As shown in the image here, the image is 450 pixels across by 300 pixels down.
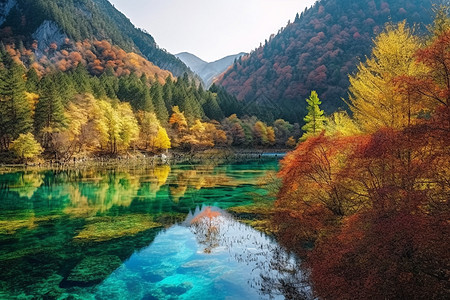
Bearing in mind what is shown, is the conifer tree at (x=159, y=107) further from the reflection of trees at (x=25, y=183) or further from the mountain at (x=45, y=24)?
the mountain at (x=45, y=24)

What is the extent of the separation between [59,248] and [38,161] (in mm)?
37228

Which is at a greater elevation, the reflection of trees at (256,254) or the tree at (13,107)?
the tree at (13,107)

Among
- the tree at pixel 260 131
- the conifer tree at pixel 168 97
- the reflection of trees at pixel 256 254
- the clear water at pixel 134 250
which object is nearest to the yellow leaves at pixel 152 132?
the conifer tree at pixel 168 97

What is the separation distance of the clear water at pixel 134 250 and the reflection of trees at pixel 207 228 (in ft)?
0.18

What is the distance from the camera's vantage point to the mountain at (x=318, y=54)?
141125 mm

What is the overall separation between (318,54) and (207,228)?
155 meters

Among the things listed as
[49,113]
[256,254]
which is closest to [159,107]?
[49,113]

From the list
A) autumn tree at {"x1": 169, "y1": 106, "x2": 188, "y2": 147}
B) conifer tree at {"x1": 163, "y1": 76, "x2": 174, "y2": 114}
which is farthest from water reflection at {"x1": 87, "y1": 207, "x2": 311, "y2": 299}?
conifer tree at {"x1": 163, "y1": 76, "x2": 174, "y2": 114}

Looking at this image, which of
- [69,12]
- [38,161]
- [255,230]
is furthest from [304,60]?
[255,230]

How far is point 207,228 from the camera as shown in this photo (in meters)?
16.8

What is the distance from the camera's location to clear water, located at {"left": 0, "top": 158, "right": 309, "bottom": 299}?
390 inches

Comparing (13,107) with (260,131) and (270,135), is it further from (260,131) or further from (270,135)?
(270,135)

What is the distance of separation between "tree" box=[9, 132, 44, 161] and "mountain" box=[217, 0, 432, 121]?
100934 millimetres

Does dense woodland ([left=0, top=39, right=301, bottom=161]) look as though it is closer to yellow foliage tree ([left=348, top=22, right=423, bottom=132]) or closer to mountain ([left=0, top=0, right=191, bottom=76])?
mountain ([left=0, top=0, right=191, bottom=76])
